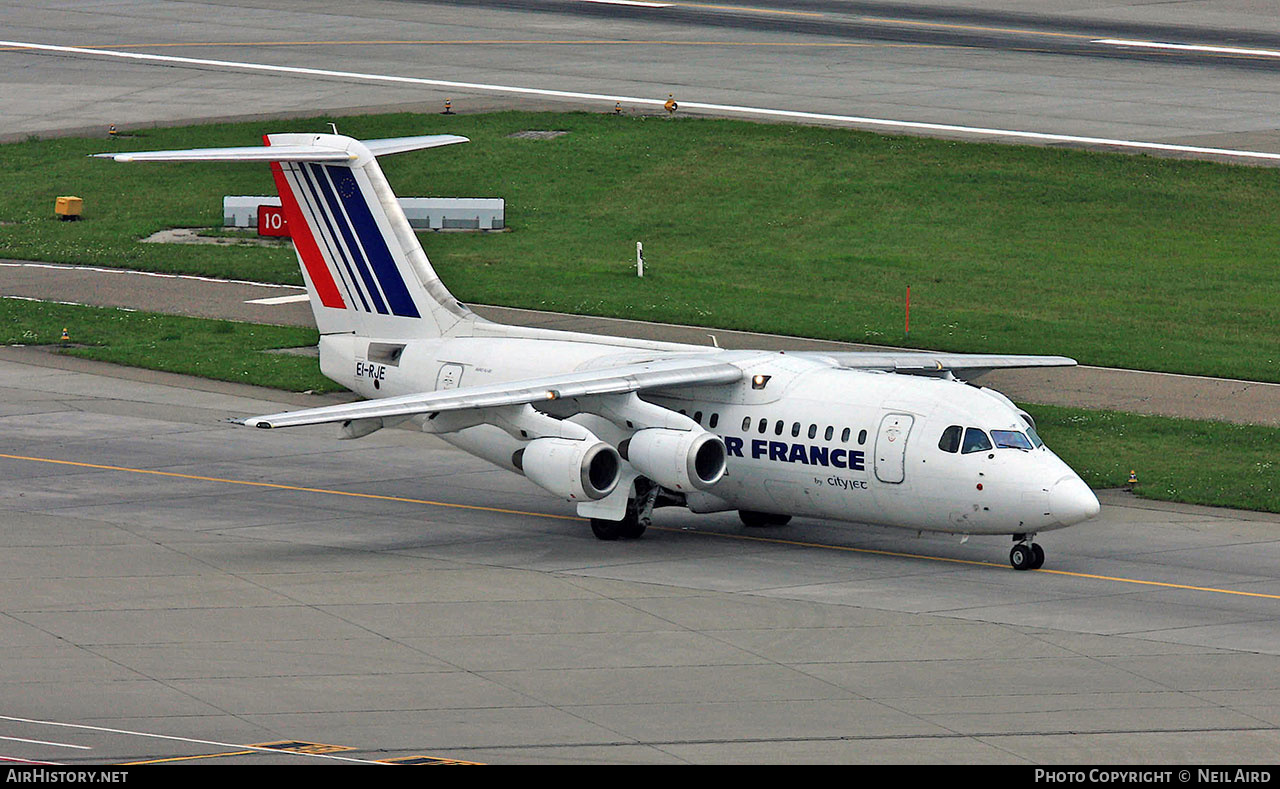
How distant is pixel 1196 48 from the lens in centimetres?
8312

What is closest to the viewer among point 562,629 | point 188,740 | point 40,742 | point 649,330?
point 40,742

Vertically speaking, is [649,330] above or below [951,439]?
above

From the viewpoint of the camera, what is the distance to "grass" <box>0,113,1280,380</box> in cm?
5100

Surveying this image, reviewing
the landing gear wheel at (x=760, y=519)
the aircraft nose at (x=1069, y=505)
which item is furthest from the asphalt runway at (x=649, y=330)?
the aircraft nose at (x=1069, y=505)

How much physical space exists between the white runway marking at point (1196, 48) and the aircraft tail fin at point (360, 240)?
5457 cm

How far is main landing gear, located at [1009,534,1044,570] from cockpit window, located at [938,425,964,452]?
167 centimetres

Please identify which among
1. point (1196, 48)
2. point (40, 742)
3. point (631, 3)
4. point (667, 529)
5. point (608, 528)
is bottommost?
point (40, 742)

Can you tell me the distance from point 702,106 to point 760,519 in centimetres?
4159

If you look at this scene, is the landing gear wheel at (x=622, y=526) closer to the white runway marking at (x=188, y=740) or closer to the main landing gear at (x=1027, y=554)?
the main landing gear at (x=1027, y=554)

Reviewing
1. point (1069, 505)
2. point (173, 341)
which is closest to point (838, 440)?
point (1069, 505)

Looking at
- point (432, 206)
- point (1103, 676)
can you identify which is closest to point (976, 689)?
point (1103, 676)

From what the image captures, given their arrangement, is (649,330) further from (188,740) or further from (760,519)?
(188,740)

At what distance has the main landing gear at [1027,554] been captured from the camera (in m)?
30.0

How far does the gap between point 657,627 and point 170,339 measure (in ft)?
83.9
